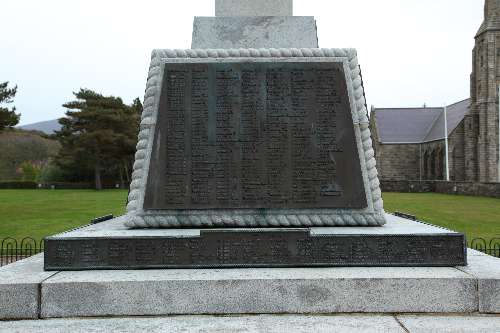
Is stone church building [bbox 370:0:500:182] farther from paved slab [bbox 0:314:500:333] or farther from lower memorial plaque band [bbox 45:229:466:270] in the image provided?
paved slab [bbox 0:314:500:333]

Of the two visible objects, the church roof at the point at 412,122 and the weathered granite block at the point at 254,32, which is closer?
the weathered granite block at the point at 254,32

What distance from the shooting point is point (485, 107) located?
167 ft

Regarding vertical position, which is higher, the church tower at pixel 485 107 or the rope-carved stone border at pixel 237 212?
the church tower at pixel 485 107

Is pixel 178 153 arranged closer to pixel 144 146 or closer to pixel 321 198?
pixel 144 146

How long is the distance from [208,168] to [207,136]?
1.33ft

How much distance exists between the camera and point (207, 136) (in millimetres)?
6195

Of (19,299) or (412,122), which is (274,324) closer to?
(19,299)

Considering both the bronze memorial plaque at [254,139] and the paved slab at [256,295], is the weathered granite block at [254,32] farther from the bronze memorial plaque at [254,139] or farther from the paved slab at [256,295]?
the paved slab at [256,295]

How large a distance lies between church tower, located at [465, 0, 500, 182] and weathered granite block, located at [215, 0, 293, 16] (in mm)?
48914

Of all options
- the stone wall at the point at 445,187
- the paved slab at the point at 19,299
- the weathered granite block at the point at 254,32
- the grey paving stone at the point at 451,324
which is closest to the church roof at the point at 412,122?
the stone wall at the point at 445,187

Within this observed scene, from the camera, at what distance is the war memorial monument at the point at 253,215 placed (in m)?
4.53

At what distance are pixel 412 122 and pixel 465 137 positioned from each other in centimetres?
1068

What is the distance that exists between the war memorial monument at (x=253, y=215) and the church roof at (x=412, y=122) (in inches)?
2120

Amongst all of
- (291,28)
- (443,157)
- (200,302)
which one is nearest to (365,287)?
(200,302)
